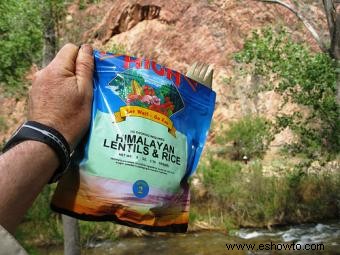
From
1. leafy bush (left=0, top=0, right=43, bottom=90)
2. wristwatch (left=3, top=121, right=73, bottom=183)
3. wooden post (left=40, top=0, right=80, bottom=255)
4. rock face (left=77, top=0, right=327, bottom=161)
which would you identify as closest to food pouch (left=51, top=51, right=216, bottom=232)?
wristwatch (left=3, top=121, right=73, bottom=183)

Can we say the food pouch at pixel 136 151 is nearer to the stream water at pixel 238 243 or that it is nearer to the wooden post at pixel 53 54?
the wooden post at pixel 53 54

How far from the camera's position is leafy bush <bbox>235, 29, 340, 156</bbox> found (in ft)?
23.0

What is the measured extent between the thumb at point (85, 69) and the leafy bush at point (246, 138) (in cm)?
1251

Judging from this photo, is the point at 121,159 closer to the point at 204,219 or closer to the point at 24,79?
the point at 24,79

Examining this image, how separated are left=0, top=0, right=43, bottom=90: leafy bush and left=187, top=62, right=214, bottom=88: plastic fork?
454cm

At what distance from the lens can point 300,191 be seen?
9484 mm

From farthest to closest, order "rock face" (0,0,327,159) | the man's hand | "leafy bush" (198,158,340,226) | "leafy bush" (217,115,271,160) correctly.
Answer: "rock face" (0,0,327,159) → "leafy bush" (217,115,271,160) → "leafy bush" (198,158,340,226) → the man's hand

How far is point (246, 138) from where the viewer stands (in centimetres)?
1446

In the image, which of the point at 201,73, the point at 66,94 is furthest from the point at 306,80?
the point at 66,94

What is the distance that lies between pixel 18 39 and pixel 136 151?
16.1ft

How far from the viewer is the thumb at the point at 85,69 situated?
4.10 feet

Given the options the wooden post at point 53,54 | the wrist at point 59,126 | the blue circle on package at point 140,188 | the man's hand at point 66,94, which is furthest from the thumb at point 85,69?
the wooden post at point 53,54

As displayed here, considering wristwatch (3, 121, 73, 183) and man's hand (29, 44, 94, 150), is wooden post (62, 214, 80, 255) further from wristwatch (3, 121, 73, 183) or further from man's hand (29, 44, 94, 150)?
wristwatch (3, 121, 73, 183)

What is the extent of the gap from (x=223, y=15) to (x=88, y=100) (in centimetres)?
1954
